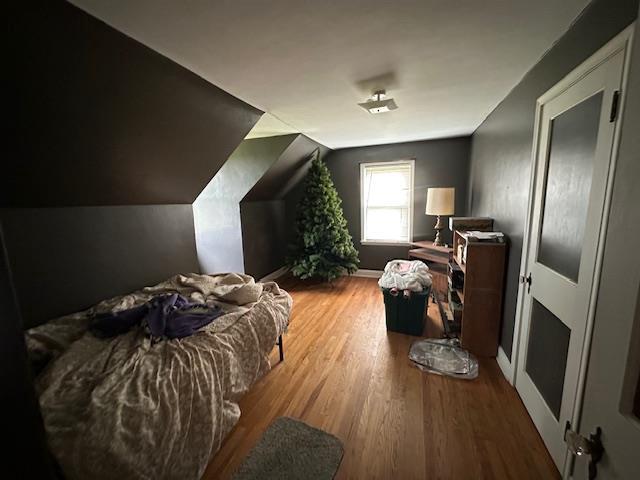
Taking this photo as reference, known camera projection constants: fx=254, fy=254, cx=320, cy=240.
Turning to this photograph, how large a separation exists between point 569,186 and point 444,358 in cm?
162

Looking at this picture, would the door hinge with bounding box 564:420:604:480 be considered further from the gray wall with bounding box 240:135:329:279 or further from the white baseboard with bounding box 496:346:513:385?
the gray wall with bounding box 240:135:329:279

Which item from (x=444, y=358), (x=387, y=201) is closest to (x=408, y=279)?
(x=444, y=358)

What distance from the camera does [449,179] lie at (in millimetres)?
3971

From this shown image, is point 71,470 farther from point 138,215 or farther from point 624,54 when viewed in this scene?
point 624,54

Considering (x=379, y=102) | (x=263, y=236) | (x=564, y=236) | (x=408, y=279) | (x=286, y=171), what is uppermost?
(x=379, y=102)

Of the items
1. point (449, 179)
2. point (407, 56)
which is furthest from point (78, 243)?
point (449, 179)

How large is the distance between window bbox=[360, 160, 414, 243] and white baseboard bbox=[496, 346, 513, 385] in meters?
2.35

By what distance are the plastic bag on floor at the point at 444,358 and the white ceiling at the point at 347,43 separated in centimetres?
226

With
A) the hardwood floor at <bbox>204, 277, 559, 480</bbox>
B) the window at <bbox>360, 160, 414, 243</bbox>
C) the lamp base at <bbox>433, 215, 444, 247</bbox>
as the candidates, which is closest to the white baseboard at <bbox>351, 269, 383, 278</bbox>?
the window at <bbox>360, 160, 414, 243</bbox>

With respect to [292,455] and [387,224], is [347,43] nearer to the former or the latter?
[292,455]

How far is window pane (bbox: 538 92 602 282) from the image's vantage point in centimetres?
120

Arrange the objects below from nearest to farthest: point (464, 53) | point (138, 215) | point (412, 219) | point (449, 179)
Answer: point (464, 53)
point (138, 215)
point (449, 179)
point (412, 219)

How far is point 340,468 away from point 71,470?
3.89ft

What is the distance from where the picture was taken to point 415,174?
13.5ft
